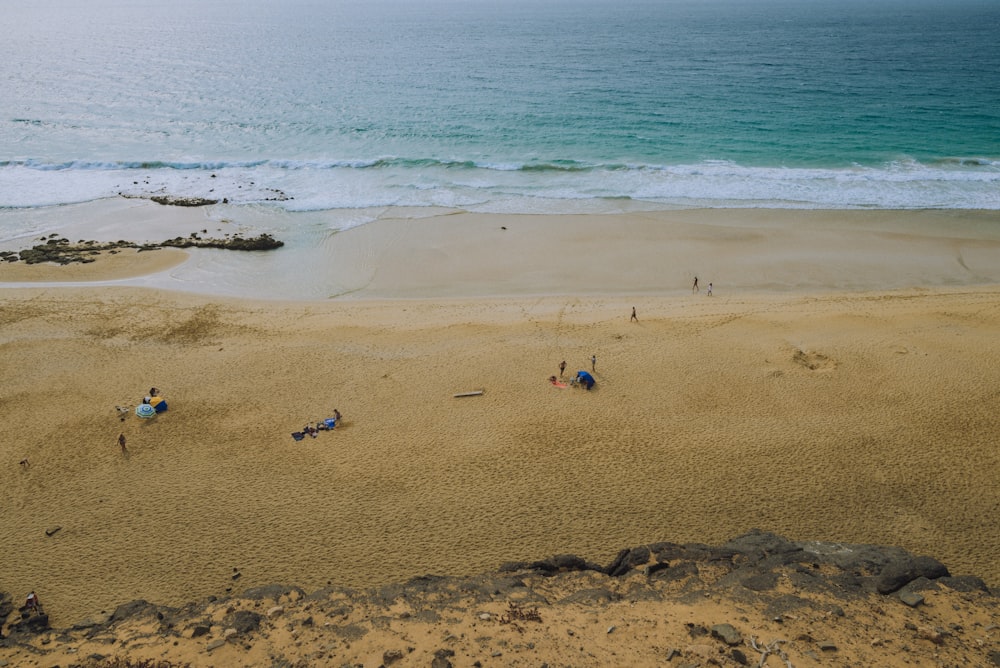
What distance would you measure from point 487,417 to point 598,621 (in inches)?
364

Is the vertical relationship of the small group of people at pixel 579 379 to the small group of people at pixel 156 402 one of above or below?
above

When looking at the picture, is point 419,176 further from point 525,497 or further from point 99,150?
point 525,497

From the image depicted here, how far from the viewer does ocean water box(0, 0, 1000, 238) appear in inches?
1625

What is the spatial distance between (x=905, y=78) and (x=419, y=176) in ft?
198

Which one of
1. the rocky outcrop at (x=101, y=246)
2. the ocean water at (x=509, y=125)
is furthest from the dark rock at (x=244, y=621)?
the ocean water at (x=509, y=125)

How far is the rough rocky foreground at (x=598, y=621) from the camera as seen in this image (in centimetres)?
1068

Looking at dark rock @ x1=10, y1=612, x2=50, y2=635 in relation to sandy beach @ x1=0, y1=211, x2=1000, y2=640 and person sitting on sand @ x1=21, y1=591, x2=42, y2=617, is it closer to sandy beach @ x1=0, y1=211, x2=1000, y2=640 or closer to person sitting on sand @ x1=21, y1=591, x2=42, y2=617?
person sitting on sand @ x1=21, y1=591, x2=42, y2=617

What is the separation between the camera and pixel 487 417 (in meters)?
20.1

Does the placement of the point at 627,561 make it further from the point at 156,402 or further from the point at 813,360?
the point at 156,402

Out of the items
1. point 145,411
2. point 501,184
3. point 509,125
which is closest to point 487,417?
point 145,411

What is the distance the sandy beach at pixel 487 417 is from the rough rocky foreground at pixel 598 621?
1.69 metres

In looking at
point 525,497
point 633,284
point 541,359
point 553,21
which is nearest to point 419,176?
point 633,284

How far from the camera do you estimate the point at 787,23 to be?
124500 mm

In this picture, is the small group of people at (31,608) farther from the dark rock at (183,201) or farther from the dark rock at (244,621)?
the dark rock at (183,201)
